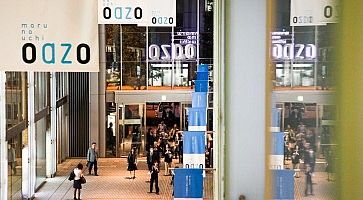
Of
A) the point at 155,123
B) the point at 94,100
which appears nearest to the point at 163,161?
the point at 155,123

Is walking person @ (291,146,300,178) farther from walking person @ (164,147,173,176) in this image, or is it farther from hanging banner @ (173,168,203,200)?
walking person @ (164,147,173,176)

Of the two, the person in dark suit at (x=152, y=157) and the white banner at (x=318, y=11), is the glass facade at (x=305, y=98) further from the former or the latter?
the person in dark suit at (x=152, y=157)

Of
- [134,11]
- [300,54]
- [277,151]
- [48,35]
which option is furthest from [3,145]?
[300,54]

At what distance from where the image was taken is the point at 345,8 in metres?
0.76

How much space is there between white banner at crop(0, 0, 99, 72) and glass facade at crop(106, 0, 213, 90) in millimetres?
18330

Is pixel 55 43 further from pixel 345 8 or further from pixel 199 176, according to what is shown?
pixel 345 8

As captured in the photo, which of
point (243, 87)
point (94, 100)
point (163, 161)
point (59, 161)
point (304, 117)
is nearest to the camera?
point (304, 117)

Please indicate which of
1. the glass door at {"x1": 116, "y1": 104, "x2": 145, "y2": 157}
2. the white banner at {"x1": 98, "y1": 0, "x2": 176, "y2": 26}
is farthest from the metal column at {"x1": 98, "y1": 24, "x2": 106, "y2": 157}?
the white banner at {"x1": 98, "y1": 0, "x2": 176, "y2": 26}

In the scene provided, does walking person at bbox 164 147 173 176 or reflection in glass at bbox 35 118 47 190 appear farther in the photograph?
walking person at bbox 164 147 173 176

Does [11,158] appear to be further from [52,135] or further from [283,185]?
[283,185]

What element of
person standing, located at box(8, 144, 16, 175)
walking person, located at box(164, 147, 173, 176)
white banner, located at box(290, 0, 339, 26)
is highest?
white banner, located at box(290, 0, 339, 26)

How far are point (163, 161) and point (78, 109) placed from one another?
5.87 meters

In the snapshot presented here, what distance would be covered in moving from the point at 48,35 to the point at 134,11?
12.5 feet

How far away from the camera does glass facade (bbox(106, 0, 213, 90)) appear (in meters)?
26.3
